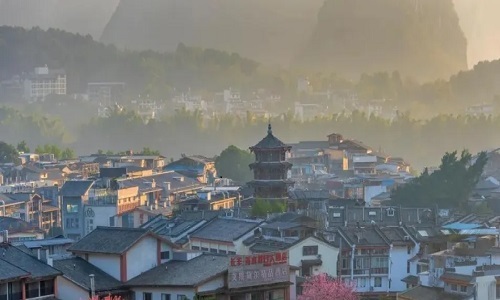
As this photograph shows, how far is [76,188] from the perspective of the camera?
33.7m

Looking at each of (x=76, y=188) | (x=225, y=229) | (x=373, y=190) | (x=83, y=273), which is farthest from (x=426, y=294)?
(x=373, y=190)

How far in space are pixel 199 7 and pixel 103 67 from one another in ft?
32.8

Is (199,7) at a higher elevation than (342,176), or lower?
higher

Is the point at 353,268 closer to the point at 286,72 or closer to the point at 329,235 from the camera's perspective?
the point at 329,235

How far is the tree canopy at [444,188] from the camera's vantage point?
32125mm

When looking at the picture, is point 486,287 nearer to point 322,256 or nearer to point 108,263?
point 322,256

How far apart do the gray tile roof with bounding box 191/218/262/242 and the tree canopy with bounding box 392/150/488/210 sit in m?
9.18

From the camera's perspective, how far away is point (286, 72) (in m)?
94.3

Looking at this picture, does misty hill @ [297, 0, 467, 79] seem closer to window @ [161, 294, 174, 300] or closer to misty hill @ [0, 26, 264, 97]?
misty hill @ [0, 26, 264, 97]

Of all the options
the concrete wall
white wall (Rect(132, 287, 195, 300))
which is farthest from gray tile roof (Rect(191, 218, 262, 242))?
white wall (Rect(132, 287, 195, 300))

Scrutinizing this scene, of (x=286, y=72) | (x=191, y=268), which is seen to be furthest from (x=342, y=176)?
(x=286, y=72)

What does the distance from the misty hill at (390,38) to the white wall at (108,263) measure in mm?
71425

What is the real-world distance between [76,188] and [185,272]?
1727cm

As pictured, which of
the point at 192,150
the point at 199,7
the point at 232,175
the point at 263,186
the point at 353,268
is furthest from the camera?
the point at 199,7
